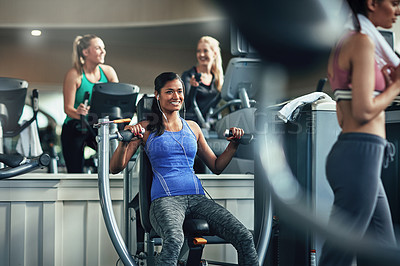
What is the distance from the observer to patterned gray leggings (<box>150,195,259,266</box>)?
1415mm

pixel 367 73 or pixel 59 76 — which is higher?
pixel 59 76

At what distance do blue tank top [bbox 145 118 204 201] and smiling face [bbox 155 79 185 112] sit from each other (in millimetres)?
80

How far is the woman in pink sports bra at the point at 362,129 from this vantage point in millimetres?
549

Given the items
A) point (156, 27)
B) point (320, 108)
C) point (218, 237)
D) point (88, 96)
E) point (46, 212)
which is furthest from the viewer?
point (156, 27)

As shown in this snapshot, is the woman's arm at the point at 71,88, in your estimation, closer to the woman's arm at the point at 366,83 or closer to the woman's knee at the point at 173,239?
the woman's knee at the point at 173,239

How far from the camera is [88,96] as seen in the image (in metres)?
2.62

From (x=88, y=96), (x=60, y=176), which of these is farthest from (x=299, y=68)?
(x=88, y=96)

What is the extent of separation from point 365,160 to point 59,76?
25.0 feet

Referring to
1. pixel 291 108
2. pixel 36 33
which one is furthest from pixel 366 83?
pixel 36 33

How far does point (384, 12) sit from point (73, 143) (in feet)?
7.32

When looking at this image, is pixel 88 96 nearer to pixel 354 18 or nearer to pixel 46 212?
pixel 46 212

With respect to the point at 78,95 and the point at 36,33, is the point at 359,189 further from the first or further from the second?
the point at 36,33

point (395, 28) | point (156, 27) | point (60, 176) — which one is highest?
point (156, 27)

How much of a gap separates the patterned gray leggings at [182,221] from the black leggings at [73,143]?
115 cm
